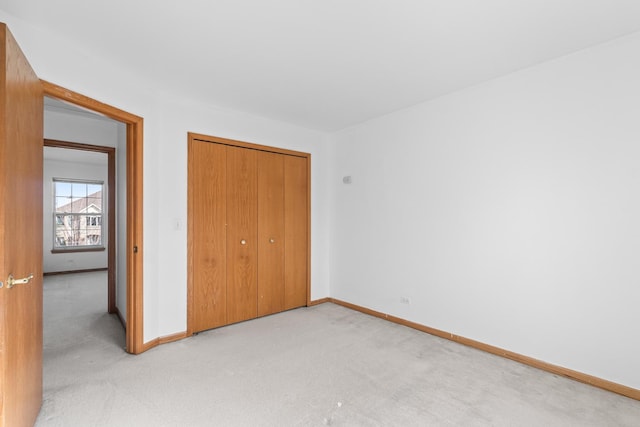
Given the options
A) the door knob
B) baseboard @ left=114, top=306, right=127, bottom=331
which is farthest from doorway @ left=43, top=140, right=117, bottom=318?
the door knob

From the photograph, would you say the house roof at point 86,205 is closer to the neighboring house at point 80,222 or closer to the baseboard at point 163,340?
the neighboring house at point 80,222

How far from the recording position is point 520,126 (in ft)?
8.76

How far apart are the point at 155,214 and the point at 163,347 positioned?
129 cm

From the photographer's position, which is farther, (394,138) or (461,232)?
(394,138)

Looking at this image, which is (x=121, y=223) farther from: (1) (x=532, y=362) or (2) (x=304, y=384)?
(1) (x=532, y=362)

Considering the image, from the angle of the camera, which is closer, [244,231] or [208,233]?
[208,233]

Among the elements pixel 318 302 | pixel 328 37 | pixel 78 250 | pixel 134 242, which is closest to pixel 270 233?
pixel 318 302

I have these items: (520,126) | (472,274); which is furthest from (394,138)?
(472,274)

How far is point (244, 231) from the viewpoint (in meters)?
3.74

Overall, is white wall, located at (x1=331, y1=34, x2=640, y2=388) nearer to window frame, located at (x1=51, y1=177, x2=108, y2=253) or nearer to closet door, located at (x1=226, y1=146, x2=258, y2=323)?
closet door, located at (x1=226, y1=146, x2=258, y2=323)

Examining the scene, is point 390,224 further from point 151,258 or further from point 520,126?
point 151,258

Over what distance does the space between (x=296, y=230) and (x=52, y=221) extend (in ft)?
19.8

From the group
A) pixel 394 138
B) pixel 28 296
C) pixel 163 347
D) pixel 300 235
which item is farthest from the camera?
pixel 300 235

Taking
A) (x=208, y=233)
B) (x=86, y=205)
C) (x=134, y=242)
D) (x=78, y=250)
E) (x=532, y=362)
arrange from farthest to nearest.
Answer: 1. (x=86, y=205)
2. (x=78, y=250)
3. (x=208, y=233)
4. (x=134, y=242)
5. (x=532, y=362)
